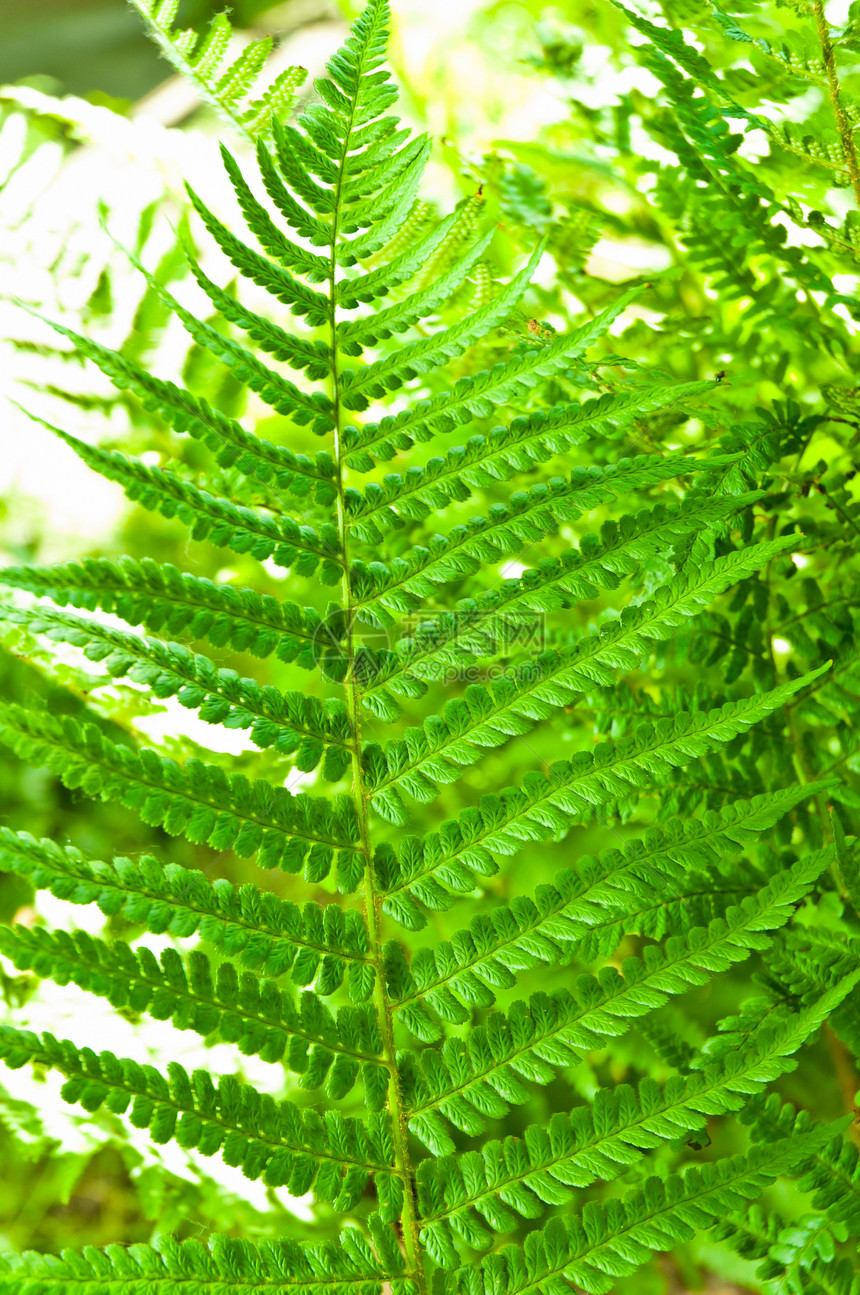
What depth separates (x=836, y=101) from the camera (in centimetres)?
54

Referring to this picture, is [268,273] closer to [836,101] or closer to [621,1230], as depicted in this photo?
[836,101]

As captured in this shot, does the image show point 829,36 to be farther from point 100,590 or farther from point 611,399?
point 100,590

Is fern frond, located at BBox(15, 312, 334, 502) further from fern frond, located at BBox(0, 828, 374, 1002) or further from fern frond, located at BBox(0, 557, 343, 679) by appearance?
fern frond, located at BBox(0, 828, 374, 1002)

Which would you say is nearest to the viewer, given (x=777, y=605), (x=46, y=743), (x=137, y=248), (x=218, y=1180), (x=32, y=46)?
(x=46, y=743)

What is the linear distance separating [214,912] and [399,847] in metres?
0.10

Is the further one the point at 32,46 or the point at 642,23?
the point at 32,46

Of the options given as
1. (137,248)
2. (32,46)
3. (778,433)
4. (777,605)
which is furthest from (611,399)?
(32,46)

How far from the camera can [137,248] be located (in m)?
1.14

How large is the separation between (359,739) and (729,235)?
53 cm

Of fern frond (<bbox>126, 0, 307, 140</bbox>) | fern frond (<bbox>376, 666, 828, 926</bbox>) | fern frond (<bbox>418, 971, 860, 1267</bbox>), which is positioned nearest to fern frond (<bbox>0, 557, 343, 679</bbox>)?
fern frond (<bbox>376, 666, 828, 926</bbox>)

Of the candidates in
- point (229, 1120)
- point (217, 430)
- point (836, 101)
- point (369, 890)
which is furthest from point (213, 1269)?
Answer: point (836, 101)

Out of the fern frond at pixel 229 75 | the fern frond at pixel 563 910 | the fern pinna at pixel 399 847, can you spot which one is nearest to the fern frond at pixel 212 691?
the fern pinna at pixel 399 847

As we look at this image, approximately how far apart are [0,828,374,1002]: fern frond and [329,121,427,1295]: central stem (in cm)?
1

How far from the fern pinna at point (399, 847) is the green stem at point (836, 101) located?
18 centimetres
